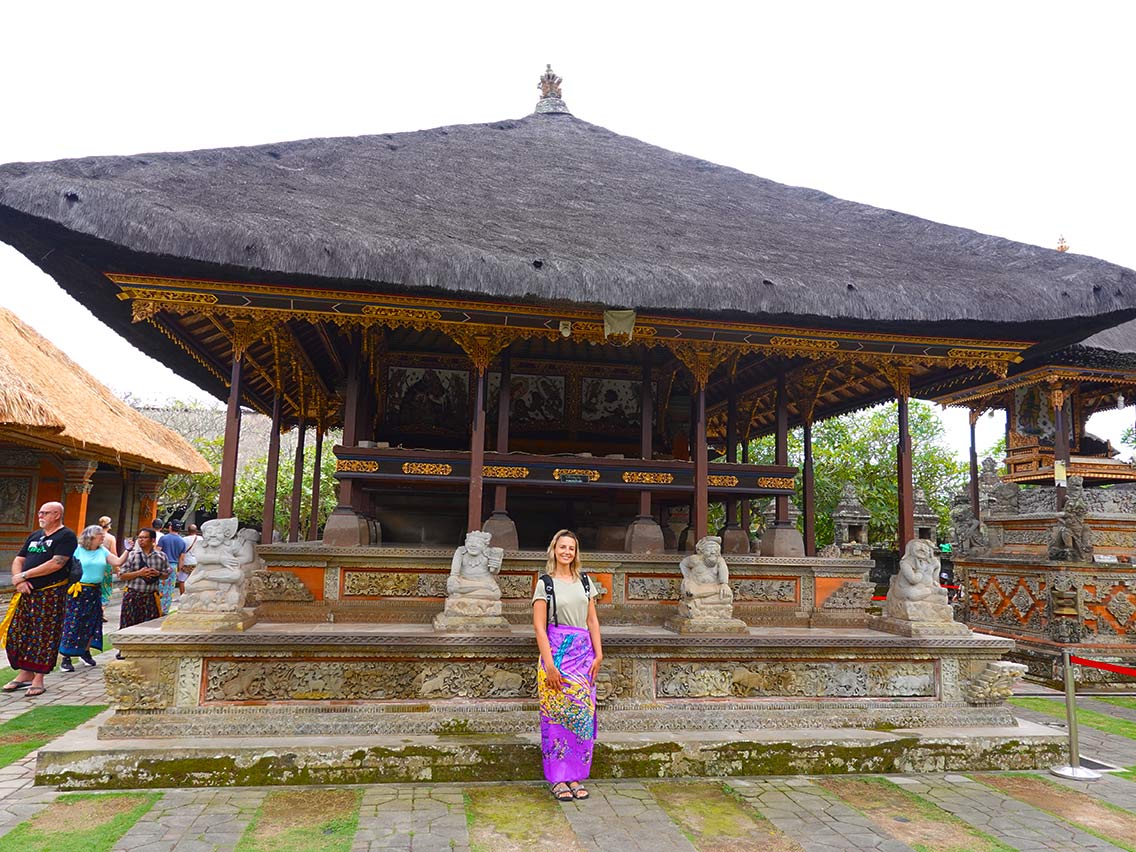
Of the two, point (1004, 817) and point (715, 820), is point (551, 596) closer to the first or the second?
point (715, 820)

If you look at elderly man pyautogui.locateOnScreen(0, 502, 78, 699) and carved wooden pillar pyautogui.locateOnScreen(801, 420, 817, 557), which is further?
carved wooden pillar pyautogui.locateOnScreen(801, 420, 817, 557)

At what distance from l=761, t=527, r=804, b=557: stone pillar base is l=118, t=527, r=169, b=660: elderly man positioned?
776cm

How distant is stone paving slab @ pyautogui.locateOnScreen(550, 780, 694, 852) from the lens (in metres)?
4.63

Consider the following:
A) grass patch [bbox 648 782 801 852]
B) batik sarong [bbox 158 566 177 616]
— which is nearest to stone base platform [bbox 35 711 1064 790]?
grass patch [bbox 648 782 801 852]

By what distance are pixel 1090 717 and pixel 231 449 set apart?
33.6 ft

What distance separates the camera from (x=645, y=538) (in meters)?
8.50

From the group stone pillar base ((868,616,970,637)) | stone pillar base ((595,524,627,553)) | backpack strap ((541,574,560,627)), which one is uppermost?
stone pillar base ((595,524,627,553))

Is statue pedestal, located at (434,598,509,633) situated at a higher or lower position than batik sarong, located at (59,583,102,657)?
higher

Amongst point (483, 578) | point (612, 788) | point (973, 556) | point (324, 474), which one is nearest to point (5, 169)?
point (483, 578)

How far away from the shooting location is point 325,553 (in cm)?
733

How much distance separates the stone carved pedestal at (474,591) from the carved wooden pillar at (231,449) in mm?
2148

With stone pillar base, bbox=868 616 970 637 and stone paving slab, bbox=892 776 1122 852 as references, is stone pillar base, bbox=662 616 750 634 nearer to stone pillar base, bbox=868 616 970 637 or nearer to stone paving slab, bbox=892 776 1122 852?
stone pillar base, bbox=868 616 970 637

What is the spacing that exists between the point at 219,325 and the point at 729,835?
630 cm

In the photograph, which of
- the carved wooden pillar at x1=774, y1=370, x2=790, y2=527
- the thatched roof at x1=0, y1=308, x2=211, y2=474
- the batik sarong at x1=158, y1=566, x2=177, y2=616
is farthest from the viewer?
the thatched roof at x1=0, y1=308, x2=211, y2=474
